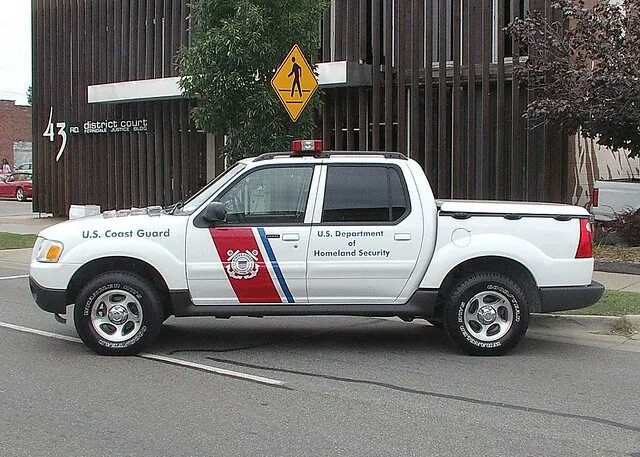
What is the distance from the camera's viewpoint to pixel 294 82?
463 inches

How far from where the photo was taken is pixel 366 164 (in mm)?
8414

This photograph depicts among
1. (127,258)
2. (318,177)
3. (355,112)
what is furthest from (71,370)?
(355,112)

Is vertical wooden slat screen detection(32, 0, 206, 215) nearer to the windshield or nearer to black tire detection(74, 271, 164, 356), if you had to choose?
the windshield

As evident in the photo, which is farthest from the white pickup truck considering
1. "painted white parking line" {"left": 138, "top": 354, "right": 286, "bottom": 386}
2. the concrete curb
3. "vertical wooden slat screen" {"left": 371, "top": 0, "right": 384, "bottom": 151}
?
"vertical wooden slat screen" {"left": 371, "top": 0, "right": 384, "bottom": 151}

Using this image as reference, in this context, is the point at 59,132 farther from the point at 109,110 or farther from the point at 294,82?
the point at 294,82

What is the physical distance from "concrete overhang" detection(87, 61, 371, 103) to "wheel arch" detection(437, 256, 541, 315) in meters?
9.65

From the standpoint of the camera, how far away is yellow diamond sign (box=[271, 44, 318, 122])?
1169 cm

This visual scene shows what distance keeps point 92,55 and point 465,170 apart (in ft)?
37.8

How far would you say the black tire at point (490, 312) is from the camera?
8.22 m

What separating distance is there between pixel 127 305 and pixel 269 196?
1643 mm

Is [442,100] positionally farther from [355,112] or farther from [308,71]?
[308,71]

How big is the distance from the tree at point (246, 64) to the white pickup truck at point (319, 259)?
162 inches

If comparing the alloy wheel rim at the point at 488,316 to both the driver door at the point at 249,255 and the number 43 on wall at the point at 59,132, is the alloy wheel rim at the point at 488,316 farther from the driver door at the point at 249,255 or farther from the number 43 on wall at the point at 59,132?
the number 43 on wall at the point at 59,132

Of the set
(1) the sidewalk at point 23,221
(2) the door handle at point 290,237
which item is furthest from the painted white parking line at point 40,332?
(1) the sidewalk at point 23,221
